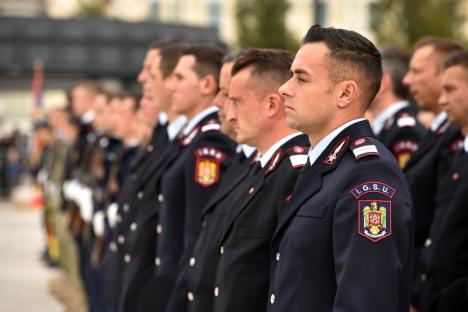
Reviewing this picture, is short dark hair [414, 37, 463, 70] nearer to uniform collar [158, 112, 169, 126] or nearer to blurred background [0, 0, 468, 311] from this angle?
uniform collar [158, 112, 169, 126]

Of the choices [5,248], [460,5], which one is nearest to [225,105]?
[5,248]

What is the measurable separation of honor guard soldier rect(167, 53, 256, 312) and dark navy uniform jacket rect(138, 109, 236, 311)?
26cm

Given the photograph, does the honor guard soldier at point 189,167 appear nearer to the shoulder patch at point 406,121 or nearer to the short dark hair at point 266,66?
the short dark hair at point 266,66

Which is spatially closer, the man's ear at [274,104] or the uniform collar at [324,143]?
the uniform collar at [324,143]

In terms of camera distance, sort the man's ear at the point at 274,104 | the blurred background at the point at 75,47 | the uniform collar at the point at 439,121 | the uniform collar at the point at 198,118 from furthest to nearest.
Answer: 1. the blurred background at the point at 75,47
2. the uniform collar at the point at 439,121
3. the uniform collar at the point at 198,118
4. the man's ear at the point at 274,104

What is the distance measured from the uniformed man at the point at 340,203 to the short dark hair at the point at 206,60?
2.23 m

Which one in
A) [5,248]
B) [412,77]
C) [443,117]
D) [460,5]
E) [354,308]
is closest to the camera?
[354,308]

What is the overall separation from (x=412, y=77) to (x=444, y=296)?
1748 millimetres

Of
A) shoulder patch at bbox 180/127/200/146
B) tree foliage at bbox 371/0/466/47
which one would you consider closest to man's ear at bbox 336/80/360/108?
shoulder patch at bbox 180/127/200/146

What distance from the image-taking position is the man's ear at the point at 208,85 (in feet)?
20.0

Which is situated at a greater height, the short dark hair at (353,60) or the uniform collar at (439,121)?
the short dark hair at (353,60)

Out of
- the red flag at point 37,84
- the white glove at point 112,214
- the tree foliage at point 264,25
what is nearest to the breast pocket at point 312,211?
the white glove at point 112,214

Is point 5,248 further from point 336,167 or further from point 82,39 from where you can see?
point 336,167

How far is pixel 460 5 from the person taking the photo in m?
23.2
